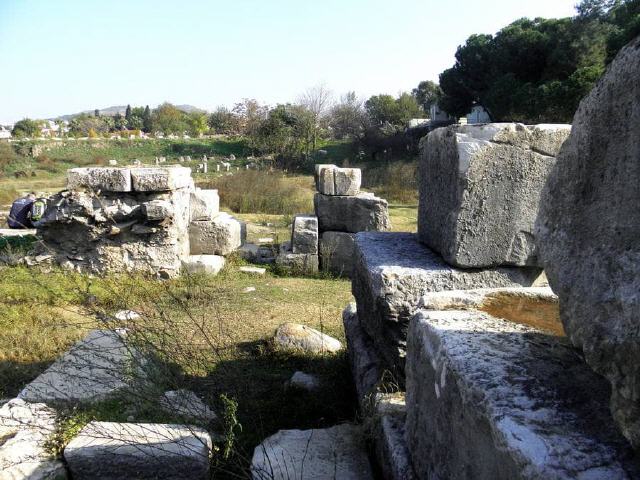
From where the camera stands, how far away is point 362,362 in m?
3.07

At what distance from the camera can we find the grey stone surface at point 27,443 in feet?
8.18

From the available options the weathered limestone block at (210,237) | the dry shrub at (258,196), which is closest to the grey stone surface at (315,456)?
the weathered limestone block at (210,237)

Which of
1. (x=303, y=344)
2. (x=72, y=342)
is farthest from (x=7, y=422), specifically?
(x=303, y=344)

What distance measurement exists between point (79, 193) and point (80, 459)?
16.3 feet

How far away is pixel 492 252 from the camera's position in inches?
106

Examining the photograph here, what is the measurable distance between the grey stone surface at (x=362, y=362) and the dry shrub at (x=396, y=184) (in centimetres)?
1286

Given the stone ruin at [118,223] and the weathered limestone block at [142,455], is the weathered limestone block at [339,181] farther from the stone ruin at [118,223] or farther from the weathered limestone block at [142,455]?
the weathered limestone block at [142,455]

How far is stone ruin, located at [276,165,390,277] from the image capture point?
7.70 metres

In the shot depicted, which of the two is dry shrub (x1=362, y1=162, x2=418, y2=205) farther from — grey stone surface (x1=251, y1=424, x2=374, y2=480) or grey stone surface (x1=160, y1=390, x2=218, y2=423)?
grey stone surface (x1=251, y1=424, x2=374, y2=480)

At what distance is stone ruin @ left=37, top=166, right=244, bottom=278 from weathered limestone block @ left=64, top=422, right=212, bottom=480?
4280 mm

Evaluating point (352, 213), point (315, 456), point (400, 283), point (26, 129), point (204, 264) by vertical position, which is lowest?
point (204, 264)

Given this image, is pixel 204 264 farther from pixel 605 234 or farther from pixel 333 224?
pixel 605 234

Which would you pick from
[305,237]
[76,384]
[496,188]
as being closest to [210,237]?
[305,237]

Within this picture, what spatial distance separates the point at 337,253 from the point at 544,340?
6161 mm
